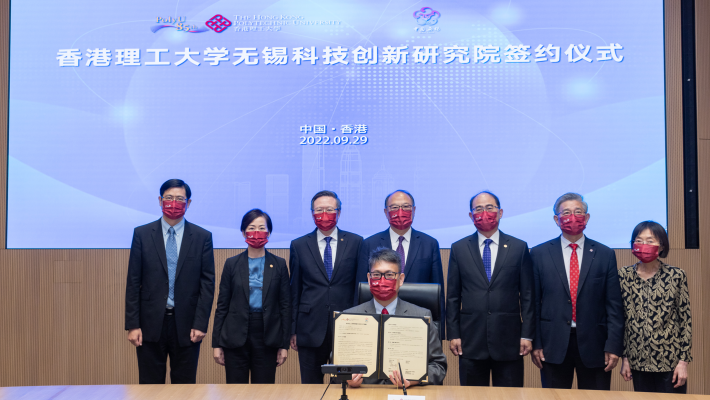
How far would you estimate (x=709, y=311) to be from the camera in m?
4.45

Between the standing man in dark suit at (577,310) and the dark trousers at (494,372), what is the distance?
0.15 metres

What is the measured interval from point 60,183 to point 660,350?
15.0 ft

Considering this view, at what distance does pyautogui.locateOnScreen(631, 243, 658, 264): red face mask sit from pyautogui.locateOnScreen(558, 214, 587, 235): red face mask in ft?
1.04

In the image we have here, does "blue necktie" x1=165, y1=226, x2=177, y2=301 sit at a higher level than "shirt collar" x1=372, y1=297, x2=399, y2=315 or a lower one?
higher

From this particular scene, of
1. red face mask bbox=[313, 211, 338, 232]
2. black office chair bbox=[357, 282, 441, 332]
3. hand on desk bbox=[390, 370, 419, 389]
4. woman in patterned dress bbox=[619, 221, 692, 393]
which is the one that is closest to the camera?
hand on desk bbox=[390, 370, 419, 389]

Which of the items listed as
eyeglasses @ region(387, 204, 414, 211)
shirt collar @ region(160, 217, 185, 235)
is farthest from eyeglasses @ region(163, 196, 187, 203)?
eyeglasses @ region(387, 204, 414, 211)

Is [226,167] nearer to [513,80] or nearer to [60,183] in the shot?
[60,183]

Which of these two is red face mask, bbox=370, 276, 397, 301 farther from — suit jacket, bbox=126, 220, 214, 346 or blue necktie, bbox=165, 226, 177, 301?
blue necktie, bbox=165, 226, 177, 301

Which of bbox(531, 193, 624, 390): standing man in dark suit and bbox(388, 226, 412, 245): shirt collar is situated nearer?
bbox(531, 193, 624, 390): standing man in dark suit

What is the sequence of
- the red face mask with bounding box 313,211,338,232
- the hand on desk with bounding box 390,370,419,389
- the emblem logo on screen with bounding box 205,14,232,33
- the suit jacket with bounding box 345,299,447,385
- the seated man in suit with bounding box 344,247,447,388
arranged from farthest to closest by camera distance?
the emblem logo on screen with bounding box 205,14,232,33, the red face mask with bounding box 313,211,338,232, the seated man in suit with bounding box 344,247,447,388, the suit jacket with bounding box 345,299,447,385, the hand on desk with bounding box 390,370,419,389

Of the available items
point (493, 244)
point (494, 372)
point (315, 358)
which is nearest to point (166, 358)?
point (315, 358)

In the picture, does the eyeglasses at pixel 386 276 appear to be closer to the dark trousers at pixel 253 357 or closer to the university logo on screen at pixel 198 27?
the dark trousers at pixel 253 357

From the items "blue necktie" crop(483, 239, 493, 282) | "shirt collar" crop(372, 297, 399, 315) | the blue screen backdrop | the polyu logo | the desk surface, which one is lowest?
the desk surface

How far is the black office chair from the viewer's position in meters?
2.78
